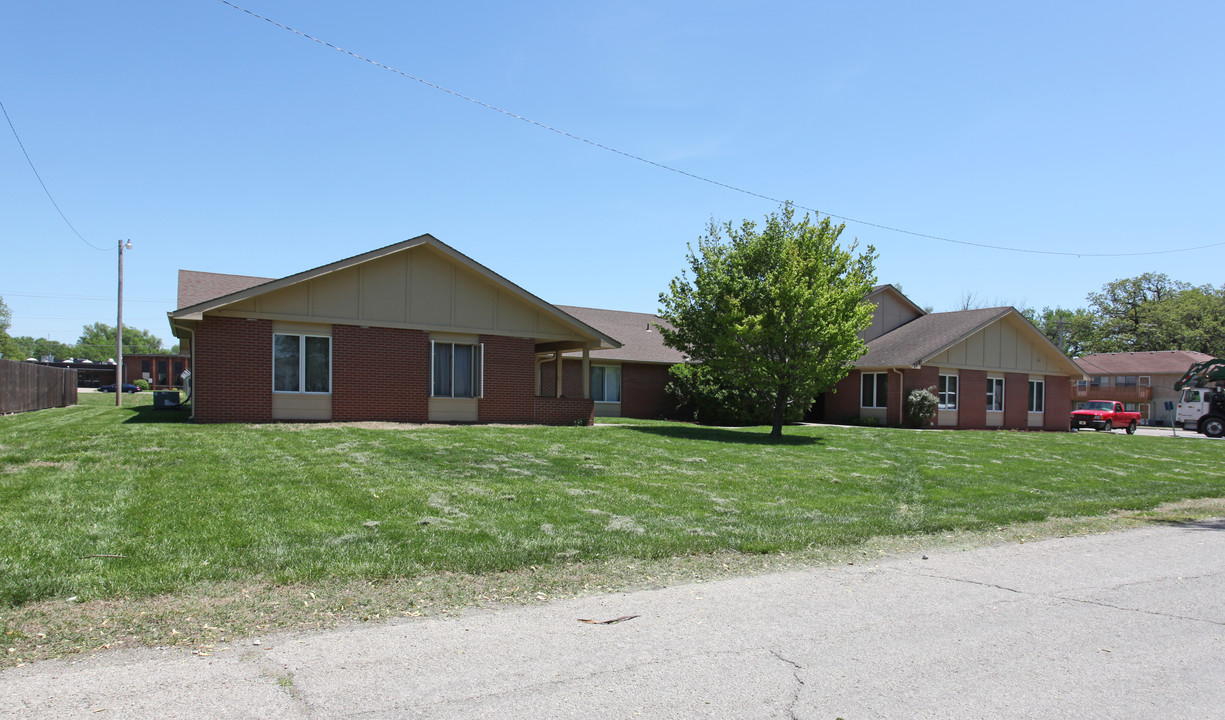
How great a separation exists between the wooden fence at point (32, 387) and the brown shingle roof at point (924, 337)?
27.4m

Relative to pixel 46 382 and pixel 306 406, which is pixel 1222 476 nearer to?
pixel 306 406

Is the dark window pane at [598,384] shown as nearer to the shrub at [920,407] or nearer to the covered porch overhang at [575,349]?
the covered porch overhang at [575,349]

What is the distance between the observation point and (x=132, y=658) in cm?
461

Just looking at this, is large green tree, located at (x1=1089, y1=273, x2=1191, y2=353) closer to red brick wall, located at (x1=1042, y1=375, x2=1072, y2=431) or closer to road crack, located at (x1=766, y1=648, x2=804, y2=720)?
red brick wall, located at (x1=1042, y1=375, x2=1072, y2=431)

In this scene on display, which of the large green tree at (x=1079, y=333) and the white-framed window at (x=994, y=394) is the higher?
the large green tree at (x=1079, y=333)

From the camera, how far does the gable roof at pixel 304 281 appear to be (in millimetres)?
17094

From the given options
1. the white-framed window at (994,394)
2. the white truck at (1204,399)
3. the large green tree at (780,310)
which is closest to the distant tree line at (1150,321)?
the white truck at (1204,399)

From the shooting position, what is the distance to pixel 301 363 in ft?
61.5

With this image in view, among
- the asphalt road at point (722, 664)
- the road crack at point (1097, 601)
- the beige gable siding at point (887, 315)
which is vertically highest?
the beige gable siding at point (887, 315)

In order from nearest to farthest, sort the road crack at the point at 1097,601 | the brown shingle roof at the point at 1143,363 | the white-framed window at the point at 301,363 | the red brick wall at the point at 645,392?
the road crack at the point at 1097,601 < the white-framed window at the point at 301,363 < the red brick wall at the point at 645,392 < the brown shingle roof at the point at 1143,363

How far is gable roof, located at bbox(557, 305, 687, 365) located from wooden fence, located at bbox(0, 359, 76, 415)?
17.8 m

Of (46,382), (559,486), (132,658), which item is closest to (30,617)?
(132,658)

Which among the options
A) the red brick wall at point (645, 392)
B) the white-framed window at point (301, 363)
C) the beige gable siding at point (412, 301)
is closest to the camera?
the beige gable siding at point (412, 301)

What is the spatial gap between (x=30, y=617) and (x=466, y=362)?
1568cm
